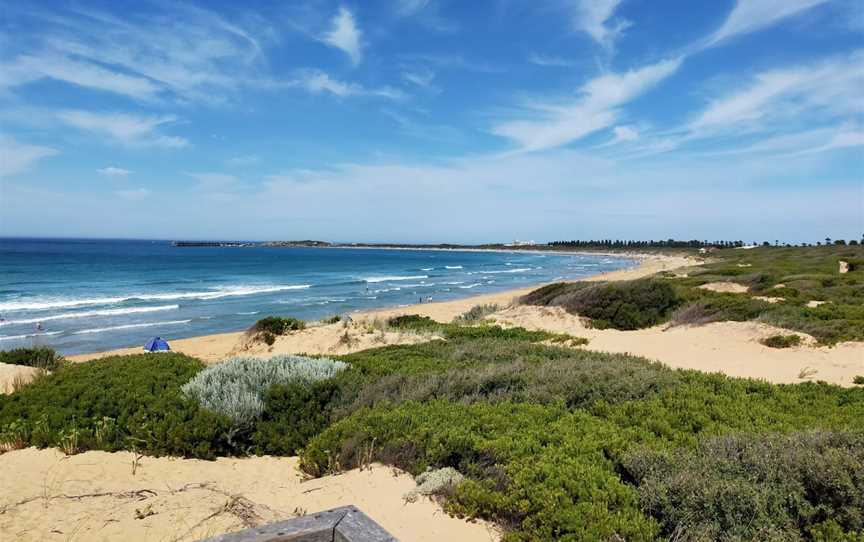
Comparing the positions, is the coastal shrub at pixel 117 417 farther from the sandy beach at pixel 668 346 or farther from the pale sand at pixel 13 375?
the sandy beach at pixel 668 346

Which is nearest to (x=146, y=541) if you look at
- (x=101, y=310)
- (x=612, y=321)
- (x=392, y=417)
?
(x=392, y=417)

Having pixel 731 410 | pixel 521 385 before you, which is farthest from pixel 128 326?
pixel 731 410

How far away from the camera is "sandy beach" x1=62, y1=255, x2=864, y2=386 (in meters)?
11.2

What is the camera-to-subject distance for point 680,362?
1255 centimetres

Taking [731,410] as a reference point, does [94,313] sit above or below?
below

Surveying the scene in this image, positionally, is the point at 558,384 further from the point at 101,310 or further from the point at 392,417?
the point at 101,310

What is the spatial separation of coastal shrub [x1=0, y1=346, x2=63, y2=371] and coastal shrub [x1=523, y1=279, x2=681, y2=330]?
16.6 meters

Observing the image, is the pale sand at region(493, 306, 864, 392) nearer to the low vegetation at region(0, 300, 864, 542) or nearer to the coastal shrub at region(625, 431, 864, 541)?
the low vegetation at region(0, 300, 864, 542)

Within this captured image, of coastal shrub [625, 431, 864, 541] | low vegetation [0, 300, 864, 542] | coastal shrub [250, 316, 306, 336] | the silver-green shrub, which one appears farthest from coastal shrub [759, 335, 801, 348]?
coastal shrub [250, 316, 306, 336]

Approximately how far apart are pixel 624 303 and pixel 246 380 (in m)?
15.8

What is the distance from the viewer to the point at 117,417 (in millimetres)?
6613

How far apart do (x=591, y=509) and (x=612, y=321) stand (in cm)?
1616

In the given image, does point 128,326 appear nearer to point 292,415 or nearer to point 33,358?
point 33,358

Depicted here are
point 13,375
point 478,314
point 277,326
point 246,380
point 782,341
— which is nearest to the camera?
point 246,380
